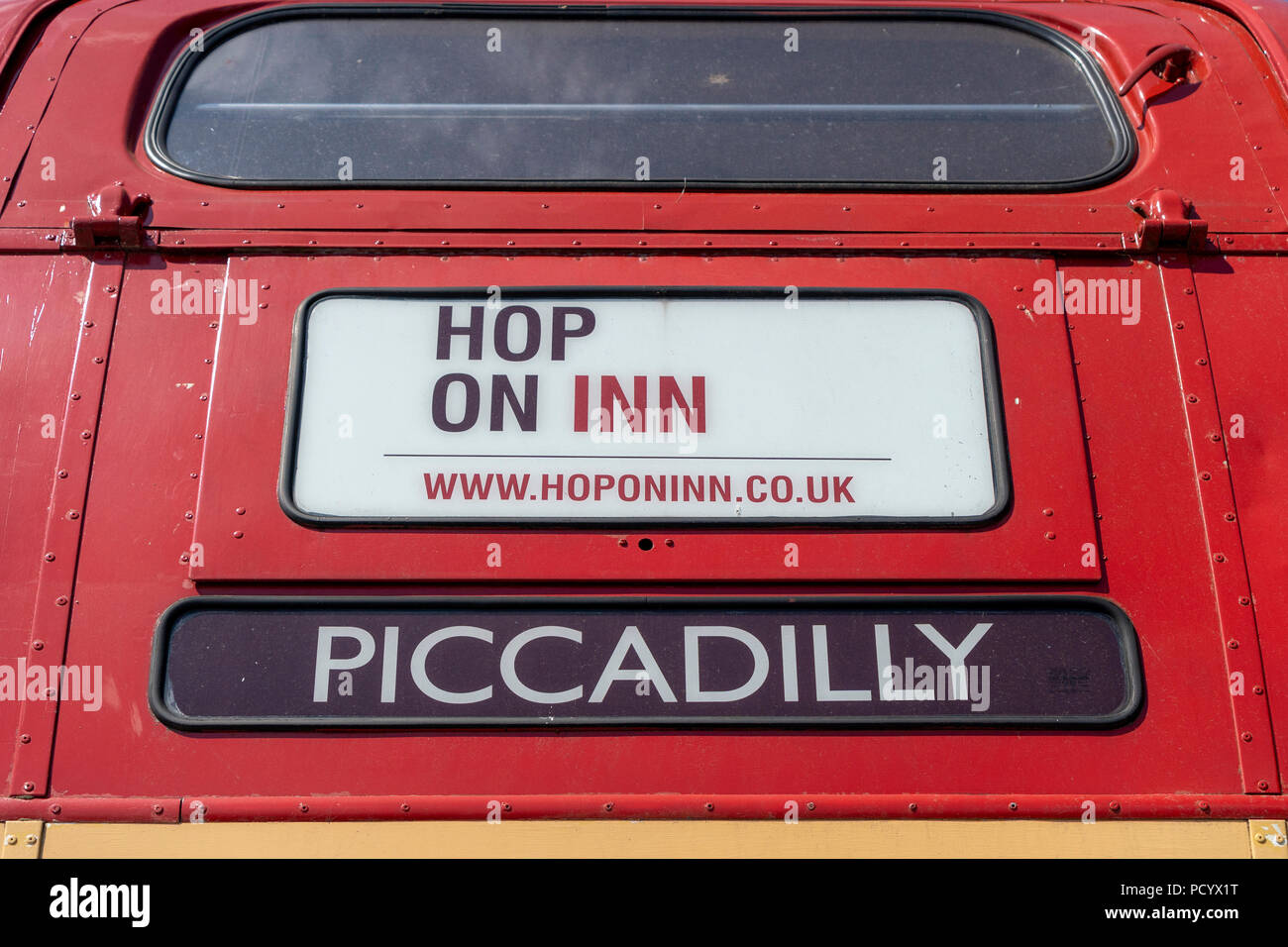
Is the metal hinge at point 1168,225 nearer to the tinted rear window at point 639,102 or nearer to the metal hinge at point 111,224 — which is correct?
the tinted rear window at point 639,102

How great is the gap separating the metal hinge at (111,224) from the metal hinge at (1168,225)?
2057 mm

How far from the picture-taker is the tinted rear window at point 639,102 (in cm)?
235

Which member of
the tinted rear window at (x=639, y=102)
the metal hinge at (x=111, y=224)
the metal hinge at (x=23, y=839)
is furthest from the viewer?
the tinted rear window at (x=639, y=102)

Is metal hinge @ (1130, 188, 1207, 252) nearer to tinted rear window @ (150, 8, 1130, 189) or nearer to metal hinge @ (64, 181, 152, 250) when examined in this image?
tinted rear window @ (150, 8, 1130, 189)

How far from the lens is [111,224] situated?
2.17 m

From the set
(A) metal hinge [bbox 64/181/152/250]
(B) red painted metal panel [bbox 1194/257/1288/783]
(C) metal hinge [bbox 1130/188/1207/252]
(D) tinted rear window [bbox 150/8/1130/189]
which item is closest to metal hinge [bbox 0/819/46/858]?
(A) metal hinge [bbox 64/181/152/250]

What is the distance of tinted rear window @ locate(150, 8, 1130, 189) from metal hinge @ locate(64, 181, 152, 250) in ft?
0.58

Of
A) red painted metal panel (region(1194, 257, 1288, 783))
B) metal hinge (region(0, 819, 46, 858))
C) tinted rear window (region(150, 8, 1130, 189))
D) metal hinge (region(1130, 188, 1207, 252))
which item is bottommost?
metal hinge (region(0, 819, 46, 858))

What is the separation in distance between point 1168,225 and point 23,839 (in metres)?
2.39

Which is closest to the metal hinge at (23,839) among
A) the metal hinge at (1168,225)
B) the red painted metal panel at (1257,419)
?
the red painted metal panel at (1257,419)

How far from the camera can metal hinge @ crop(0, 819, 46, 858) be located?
1.71 m
